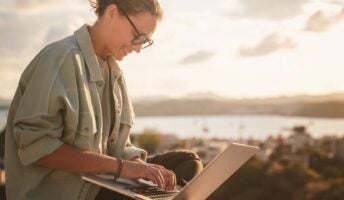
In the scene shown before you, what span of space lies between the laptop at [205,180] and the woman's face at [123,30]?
16.8 inches

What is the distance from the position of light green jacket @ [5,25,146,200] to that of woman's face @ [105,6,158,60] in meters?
0.08

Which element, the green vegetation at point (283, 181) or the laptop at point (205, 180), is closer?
the laptop at point (205, 180)

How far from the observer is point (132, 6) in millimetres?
2164

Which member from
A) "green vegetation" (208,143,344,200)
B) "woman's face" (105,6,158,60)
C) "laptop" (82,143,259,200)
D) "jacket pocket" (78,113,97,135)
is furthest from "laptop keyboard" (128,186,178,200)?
"green vegetation" (208,143,344,200)

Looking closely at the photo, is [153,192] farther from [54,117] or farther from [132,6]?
[132,6]

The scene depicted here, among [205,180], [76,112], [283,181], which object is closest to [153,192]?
[205,180]

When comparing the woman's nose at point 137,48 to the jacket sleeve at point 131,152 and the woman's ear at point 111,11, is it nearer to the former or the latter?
the woman's ear at point 111,11

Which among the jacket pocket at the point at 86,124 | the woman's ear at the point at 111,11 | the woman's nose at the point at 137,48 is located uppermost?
the woman's ear at the point at 111,11

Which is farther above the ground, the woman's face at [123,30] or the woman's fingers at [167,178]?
the woman's face at [123,30]

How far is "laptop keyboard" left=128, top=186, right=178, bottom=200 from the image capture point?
78.3 inches

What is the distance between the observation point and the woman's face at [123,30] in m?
2.16

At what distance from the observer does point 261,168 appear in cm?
3944

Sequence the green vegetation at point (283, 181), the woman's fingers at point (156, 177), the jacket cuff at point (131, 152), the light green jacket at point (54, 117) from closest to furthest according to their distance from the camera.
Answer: the light green jacket at point (54, 117)
the woman's fingers at point (156, 177)
the jacket cuff at point (131, 152)
the green vegetation at point (283, 181)

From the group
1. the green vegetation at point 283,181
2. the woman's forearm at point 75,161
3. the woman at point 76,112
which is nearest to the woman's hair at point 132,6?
the woman at point 76,112
